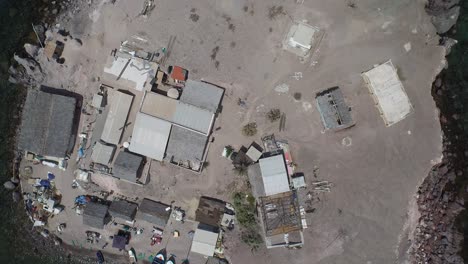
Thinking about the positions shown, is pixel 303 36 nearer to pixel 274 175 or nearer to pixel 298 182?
pixel 274 175

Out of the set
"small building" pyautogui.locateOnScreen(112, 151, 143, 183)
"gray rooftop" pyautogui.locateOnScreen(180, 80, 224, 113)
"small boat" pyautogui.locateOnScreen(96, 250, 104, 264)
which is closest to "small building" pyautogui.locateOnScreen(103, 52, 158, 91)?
"gray rooftop" pyautogui.locateOnScreen(180, 80, 224, 113)

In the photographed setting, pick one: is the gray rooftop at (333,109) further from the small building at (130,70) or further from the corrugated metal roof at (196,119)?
the small building at (130,70)

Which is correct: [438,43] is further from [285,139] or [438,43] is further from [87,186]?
[87,186]

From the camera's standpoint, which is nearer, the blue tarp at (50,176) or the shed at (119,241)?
the shed at (119,241)

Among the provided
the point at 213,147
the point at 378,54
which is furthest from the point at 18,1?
the point at 378,54

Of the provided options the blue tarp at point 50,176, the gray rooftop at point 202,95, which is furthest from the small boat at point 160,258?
the gray rooftop at point 202,95

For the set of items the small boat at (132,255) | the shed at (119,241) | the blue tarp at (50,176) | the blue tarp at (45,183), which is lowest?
the small boat at (132,255)

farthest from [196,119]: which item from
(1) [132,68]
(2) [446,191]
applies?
(2) [446,191]

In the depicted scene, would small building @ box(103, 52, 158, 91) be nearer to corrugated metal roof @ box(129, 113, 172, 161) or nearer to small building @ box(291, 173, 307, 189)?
corrugated metal roof @ box(129, 113, 172, 161)
